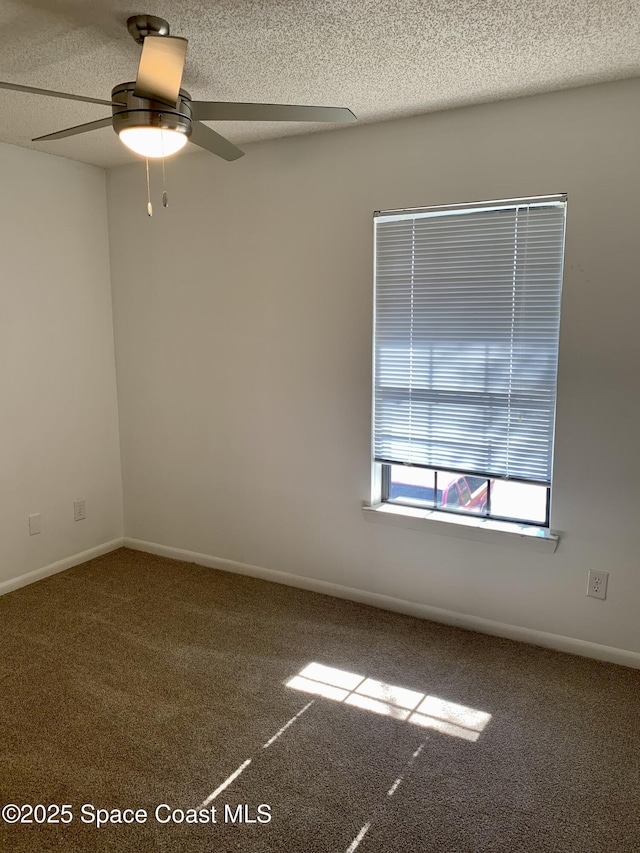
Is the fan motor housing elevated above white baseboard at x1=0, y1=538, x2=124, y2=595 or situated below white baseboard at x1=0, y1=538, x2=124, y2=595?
above

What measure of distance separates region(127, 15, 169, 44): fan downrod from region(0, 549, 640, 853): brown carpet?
247 cm

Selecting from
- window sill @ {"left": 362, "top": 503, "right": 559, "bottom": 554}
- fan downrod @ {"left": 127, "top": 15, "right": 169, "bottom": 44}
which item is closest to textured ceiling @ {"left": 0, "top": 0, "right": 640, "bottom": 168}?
fan downrod @ {"left": 127, "top": 15, "right": 169, "bottom": 44}

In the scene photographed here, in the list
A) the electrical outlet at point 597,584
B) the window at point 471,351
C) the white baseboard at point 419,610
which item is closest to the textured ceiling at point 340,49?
the window at point 471,351

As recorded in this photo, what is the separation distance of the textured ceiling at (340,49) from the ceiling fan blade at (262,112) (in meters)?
0.28

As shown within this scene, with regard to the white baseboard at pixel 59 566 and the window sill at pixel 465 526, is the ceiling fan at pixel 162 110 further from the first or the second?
the white baseboard at pixel 59 566

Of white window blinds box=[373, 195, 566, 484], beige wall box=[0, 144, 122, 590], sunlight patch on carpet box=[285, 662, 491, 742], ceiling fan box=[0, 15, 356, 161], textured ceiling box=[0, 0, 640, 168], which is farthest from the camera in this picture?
beige wall box=[0, 144, 122, 590]

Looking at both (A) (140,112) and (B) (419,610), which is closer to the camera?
(A) (140,112)

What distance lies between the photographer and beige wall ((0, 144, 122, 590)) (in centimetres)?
352

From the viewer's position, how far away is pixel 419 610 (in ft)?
10.7

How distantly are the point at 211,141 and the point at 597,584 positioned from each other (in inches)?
96.9

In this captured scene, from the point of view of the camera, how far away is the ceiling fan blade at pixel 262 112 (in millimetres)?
1966

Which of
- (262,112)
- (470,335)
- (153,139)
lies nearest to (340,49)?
(262,112)

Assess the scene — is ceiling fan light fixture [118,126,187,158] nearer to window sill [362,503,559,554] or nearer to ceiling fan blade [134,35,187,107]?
ceiling fan blade [134,35,187,107]

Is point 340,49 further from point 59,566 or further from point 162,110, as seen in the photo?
point 59,566
